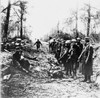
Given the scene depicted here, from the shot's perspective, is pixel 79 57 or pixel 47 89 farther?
pixel 79 57

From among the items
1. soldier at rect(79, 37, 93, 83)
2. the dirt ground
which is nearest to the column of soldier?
soldier at rect(79, 37, 93, 83)

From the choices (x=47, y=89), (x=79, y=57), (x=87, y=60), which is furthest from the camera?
(x=79, y=57)

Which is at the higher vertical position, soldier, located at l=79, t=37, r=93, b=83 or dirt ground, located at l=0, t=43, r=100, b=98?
soldier, located at l=79, t=37, r=93, b=83

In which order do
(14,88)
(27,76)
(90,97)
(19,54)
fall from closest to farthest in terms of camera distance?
1. (90,97)
2. (14,88)
3. (27,76)
4. (19,54)

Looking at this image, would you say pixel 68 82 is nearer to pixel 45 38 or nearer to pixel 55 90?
pixel 55 90

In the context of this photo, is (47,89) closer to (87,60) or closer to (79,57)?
(87,60)

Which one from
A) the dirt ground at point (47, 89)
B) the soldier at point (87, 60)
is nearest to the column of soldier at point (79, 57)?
the soldier at point (87, 60)

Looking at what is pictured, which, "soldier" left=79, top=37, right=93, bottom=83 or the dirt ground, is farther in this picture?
"soldier" left=79, top=37, right=93, bottom=83

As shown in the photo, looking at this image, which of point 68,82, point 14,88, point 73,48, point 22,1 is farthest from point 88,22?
point 14,88

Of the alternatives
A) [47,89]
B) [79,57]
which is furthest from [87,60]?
[47,89]

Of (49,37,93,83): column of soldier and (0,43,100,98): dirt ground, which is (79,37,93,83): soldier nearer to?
(49,37,93,83): column of soldier

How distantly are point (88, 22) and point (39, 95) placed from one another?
82.3ft

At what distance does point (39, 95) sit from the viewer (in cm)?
712

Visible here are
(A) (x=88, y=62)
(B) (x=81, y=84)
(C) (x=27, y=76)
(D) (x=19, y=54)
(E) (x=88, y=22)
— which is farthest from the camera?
(E) (x=88, y=22)
